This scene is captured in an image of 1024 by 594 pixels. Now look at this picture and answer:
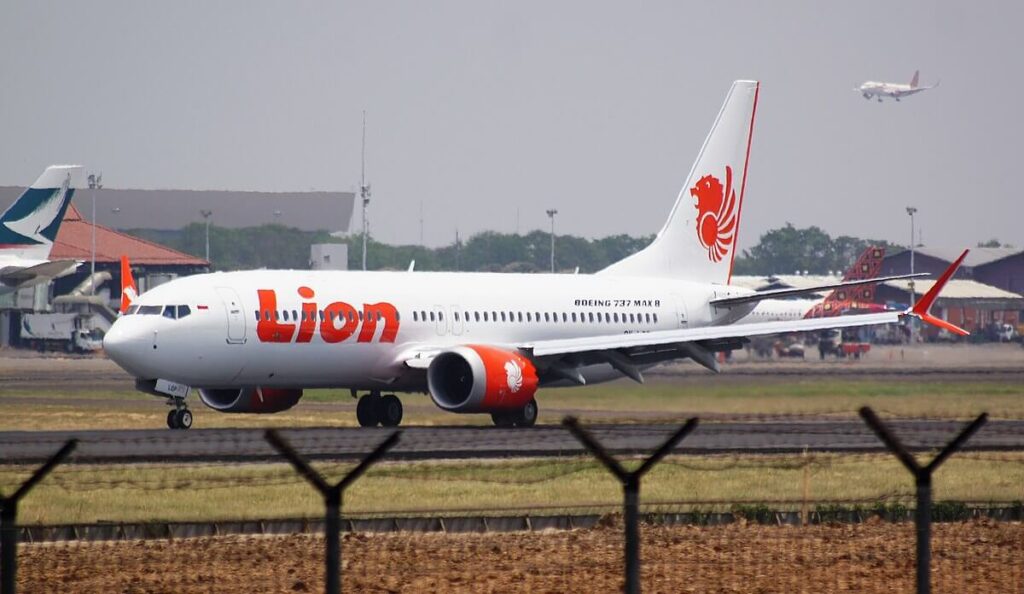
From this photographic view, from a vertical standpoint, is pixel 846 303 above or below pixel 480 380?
above

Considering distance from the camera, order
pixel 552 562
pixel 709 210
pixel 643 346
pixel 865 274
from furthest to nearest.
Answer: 1. pixel 865 274
2. pixel 709 210
3. pixel 643 346
4. pixel 552 562

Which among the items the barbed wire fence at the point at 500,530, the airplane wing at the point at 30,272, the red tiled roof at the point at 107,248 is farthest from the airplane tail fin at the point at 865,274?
the barbed wire fence at the point at 500,530

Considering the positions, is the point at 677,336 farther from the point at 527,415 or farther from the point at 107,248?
the point at 107,248

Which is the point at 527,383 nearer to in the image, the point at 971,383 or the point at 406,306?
the point at 406,306

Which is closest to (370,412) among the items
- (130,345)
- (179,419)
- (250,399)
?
(250,399)

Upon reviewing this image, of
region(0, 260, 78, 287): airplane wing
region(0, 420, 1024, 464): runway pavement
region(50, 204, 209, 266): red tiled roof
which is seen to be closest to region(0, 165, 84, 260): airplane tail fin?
region(0, 260, 78, 287): airplane wing

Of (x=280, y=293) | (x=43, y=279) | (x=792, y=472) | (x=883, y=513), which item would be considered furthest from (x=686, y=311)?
(x=43, y=279)

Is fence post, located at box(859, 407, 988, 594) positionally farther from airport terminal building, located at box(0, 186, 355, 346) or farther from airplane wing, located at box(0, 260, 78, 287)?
airport terminal building, located at box(0, 186, 355, 346)

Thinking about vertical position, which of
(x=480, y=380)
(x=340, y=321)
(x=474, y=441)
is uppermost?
(x=340, y=321)

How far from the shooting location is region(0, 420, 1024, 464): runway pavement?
28.3 m

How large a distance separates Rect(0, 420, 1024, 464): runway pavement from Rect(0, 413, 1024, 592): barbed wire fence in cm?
111

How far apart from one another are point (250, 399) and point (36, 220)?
4792 cm

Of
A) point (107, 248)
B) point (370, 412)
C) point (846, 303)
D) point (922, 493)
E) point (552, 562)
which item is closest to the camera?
point (922, 493)

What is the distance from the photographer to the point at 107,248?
128 meters
